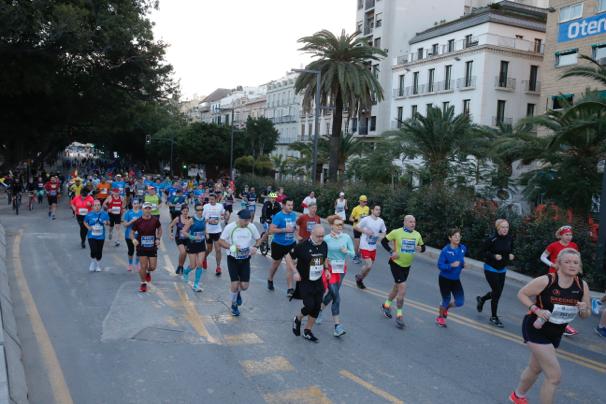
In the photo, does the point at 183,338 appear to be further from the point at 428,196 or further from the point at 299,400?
the point at 428,196

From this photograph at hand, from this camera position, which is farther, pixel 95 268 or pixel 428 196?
pixel 428 196

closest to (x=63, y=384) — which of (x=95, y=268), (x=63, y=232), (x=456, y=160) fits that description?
(x=95, y=268)

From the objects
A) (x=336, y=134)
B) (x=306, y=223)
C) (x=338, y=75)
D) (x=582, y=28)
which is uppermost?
(x=582, y=28)

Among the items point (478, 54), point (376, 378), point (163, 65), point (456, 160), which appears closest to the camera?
point (376, 378)

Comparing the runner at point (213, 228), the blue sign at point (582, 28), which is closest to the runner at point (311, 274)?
the runner at point (213, 228)

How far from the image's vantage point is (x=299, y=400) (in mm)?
5715

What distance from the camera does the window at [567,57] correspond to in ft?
110

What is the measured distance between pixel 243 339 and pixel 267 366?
1.08 metres

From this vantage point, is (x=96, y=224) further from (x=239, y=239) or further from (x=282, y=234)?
(x=239, y=239)

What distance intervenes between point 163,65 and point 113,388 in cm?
2986

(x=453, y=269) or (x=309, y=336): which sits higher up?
(x=453, y=269)

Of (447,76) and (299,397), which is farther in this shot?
(447,76)

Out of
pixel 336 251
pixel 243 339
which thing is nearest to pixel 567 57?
pixel 336 251

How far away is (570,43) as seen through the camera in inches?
1331
